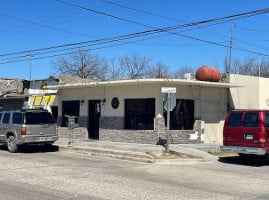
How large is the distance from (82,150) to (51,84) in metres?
10.3

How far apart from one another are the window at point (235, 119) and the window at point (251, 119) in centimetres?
27

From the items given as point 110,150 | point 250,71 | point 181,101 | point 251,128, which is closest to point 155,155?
point 110,150

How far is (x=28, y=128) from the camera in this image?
2077 centimetres

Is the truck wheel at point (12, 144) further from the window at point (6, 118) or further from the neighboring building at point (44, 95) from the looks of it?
the neighboring building at point (44, 95)

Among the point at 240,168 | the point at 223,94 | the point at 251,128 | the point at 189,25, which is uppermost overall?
the point at 189,25

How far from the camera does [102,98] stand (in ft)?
85.6

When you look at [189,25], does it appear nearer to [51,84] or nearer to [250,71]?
[51,84]

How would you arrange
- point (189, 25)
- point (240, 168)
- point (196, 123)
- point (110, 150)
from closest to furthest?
1. point (240, 168)
2. point (110, 150)
3. point (189, 25)
4. point (196, 123)

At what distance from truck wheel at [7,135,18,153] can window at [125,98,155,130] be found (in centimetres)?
618

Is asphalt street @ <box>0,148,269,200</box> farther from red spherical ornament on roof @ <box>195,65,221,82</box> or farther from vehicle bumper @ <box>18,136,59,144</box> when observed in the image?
red spherical ornament on roof @ <box>195,65,221,82</box>

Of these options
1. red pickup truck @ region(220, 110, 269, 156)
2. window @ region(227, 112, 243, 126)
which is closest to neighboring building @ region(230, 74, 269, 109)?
window @ region(227, 112, 243, 126)

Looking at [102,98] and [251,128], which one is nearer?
[251,128]

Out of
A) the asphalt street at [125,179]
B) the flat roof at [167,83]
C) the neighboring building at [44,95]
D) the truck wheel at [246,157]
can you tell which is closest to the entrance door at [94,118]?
the flat roof at [167,83]

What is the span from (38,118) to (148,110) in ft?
18.5
